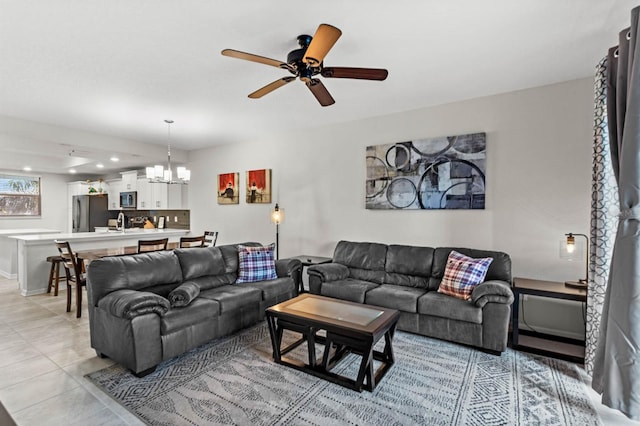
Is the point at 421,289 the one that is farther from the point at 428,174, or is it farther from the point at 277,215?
the point at 277,215

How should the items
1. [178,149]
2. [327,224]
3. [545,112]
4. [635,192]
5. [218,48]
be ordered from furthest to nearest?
1. [178,149]
2. [327,224]
3. [545,112]
4. [218,48]
5. [635,192]

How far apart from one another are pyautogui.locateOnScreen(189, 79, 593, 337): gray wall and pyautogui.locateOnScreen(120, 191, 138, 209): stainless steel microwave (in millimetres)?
3996

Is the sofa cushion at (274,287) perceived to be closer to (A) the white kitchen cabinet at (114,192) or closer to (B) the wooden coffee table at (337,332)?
(B) the wooden coffee table at (337,332)

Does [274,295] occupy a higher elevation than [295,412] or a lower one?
higher

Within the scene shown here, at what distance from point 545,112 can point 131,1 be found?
395 cm

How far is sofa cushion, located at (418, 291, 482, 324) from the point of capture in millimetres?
3049

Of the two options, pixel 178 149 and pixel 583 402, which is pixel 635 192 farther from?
pixel 178 149

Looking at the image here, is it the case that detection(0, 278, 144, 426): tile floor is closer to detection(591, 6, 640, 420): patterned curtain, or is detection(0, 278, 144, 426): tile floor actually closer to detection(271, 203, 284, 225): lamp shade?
detection(271, 203, 284, 225): lamp shade

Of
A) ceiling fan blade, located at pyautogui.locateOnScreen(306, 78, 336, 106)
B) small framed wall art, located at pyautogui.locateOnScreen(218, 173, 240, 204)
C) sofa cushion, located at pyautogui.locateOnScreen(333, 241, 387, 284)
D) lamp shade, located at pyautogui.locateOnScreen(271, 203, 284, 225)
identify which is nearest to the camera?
Answer: ceiling fan blade, located at pyautogui.locateOnScreen(306, 78, 336, 106)

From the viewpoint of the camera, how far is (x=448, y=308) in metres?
3.16

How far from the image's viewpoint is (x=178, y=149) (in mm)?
6852

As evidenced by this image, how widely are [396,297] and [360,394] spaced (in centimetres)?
131

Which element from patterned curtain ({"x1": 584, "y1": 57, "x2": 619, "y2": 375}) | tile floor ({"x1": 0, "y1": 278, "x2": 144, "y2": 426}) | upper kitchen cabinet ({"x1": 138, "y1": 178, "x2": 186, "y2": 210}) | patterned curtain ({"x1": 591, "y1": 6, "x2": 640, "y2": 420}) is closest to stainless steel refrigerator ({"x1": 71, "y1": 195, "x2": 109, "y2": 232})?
upper kitchen cabinet ({"x1": 138, "y1": 178, "x2": 186, "y2": 210})

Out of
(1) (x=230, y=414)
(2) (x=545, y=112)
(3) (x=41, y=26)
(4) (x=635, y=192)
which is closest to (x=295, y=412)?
(1) (x=230, y=414)
